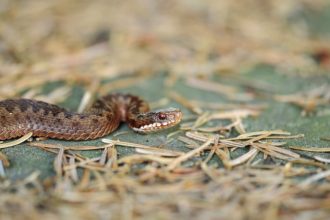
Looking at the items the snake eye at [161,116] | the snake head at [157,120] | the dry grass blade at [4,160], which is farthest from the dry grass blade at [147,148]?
the dry grass blade at [4,160]

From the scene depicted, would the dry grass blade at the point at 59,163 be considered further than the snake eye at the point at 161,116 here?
No

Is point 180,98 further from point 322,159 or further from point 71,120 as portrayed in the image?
point 322,159

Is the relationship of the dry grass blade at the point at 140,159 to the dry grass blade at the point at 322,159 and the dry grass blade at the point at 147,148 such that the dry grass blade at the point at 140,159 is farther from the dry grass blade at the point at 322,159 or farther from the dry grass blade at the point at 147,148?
the dry grass blade at the point at 322,159

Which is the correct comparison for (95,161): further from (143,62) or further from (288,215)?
(143,62)

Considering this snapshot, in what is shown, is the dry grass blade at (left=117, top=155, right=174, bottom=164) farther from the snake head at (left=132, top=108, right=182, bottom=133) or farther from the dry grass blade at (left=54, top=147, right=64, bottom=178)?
the snake head at (left=132, top=108, right=182, bottom=133)

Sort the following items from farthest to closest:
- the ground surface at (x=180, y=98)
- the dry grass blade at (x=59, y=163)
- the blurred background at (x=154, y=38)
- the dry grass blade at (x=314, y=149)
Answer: the blurred background at (x=154, y=38)
the dry grass blade at (x=314, y=149)
the dry grass blade at (x=59, y=163)
the ground surface at (x=180, y=98)

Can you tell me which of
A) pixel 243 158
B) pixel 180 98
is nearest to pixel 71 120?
pixel 180 98

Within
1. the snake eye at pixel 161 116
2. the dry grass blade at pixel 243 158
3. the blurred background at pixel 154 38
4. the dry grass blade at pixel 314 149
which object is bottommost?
the dry grass blade at pixel 314 149
